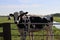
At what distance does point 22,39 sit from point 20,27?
1.51 feet

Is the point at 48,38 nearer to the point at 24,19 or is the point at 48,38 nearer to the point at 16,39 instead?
the point at 24,19

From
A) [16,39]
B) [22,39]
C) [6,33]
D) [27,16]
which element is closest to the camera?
[6,33]

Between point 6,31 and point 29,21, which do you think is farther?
point 29,21

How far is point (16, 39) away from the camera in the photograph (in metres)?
9.99

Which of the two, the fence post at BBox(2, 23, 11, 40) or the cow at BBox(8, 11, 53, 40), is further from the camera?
the cow at BBox(8, 11, 53, 40)

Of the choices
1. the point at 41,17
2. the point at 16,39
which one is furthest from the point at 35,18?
the point at 16,39

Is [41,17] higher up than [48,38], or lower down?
higher up

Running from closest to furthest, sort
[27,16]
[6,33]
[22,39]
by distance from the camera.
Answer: [6,33]
[22,39]
[27,16]

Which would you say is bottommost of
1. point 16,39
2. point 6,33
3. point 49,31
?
point 16,39

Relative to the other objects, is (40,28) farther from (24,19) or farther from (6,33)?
(6,33)

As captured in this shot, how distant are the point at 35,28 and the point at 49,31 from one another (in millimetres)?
683

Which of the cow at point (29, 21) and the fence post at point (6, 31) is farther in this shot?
the cow at point (29, 21)

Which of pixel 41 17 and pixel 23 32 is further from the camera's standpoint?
pixel 41 17

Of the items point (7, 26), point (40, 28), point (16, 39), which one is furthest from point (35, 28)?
point (7, 26)
